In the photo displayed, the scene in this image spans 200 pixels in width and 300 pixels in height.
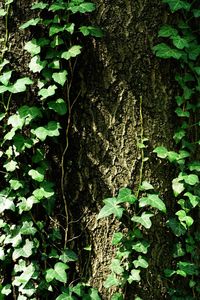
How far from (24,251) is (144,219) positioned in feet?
2.02

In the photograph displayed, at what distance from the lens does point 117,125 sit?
2.29m

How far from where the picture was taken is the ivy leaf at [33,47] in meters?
2.21

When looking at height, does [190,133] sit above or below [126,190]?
above

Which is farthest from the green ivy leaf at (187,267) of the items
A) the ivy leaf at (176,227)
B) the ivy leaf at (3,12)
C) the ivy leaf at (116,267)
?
the ivy leaf at (3,12)

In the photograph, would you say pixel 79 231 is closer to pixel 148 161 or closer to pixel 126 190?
pixel 126 190

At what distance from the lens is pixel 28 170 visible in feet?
7.60

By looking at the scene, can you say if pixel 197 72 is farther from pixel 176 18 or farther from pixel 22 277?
pixel 22 277

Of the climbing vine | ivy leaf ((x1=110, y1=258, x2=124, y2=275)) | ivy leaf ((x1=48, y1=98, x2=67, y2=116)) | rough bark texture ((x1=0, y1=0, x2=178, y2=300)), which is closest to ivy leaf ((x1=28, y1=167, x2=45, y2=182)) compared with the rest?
the climbing vine

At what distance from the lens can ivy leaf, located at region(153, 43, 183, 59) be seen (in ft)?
7.30

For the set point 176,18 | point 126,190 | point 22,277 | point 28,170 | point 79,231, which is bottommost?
point 22,277

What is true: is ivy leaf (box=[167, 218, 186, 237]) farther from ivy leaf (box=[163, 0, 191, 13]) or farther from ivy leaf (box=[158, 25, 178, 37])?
ivy leaf (box=[163, 0, 191, 13])

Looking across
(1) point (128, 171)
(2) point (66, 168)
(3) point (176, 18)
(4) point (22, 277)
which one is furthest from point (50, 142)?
(3) point (176, 18)

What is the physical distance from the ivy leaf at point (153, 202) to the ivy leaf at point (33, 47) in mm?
874

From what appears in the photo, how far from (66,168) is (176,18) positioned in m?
0.92
